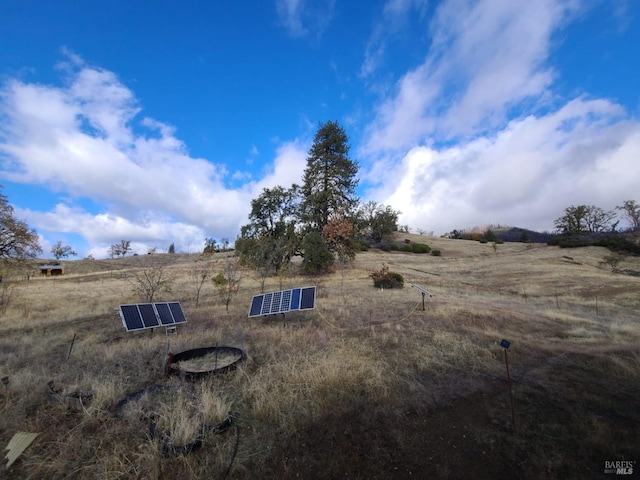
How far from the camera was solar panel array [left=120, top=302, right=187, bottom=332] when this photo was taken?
941 centimetres

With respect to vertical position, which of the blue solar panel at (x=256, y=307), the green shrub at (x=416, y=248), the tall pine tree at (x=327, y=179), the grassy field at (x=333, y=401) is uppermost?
the tall pine tree at (x=327, y=179)

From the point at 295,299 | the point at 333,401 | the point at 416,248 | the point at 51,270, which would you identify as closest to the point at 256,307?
the point at 295,299

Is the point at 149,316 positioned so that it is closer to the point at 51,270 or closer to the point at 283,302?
the point at 283,302

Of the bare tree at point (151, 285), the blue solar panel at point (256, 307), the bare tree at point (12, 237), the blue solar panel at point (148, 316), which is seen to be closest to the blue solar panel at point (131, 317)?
the blue solar panel at point (148, 316)

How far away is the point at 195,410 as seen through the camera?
480 centimetres

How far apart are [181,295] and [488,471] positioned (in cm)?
1986

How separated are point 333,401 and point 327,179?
30986mm

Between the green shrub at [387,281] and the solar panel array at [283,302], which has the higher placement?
the solar panel array at [283,302]

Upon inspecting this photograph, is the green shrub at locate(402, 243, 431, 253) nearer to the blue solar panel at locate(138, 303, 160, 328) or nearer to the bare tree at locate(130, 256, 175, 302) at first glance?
the bare tree at locate(130, 256, 175, 302)

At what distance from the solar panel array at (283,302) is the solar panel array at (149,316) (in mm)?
2792

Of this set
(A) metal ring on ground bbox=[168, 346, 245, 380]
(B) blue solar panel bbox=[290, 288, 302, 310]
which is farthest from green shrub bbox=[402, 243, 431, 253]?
(A) metal ring on ground bbox=[168, 346, 245, 380]

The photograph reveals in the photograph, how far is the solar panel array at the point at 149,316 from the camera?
941 centimetres

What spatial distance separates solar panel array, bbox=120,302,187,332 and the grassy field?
60 cm

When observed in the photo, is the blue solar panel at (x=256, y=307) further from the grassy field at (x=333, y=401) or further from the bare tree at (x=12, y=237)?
the bare tree at (x=12, y=237)
